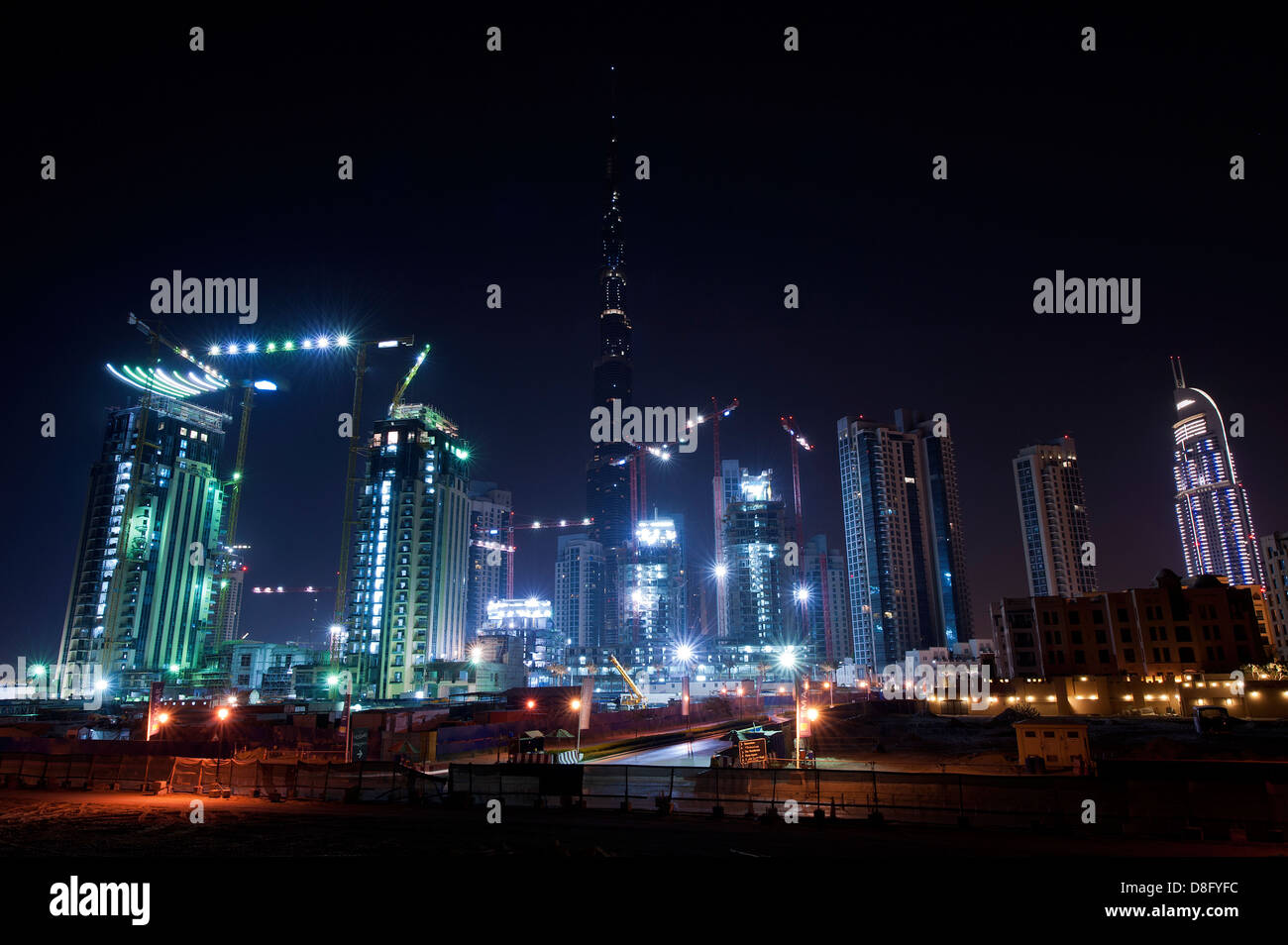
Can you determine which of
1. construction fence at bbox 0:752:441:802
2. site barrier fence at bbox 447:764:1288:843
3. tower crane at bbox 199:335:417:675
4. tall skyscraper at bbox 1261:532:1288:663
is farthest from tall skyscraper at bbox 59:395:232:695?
tall skyscraper at bbox 1261:532:1288:663

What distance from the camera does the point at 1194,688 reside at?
237 feet

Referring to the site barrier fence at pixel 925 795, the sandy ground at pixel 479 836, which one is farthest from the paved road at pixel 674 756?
the sandy ground at pixel 479 836

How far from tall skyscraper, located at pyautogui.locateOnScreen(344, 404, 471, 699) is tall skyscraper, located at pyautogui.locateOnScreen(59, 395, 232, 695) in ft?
104

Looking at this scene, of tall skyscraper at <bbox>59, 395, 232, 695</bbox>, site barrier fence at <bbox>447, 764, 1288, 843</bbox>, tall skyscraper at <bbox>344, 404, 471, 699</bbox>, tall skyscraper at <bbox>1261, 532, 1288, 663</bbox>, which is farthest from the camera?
tall skyscraper at <bbox>344, 404, 471, 699</bbox>

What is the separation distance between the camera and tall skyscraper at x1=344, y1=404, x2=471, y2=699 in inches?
5354

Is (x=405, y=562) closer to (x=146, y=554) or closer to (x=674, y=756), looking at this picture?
(x=146, y=554)

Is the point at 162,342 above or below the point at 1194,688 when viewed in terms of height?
above

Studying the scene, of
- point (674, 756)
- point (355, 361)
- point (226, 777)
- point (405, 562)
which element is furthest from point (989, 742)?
point (355, 361)

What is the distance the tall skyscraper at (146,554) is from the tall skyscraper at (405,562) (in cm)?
3166

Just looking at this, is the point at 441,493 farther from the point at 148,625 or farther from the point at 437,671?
the point at 148,625

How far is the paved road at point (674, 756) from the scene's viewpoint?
147ft

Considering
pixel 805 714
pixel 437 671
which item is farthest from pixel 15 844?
pixel 437 671

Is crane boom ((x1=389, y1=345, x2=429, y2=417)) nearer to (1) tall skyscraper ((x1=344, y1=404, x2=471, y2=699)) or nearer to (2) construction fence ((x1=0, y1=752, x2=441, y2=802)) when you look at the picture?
(1) tall skyscraper ((x1=344, y1=404, x2=471, y2=699))
